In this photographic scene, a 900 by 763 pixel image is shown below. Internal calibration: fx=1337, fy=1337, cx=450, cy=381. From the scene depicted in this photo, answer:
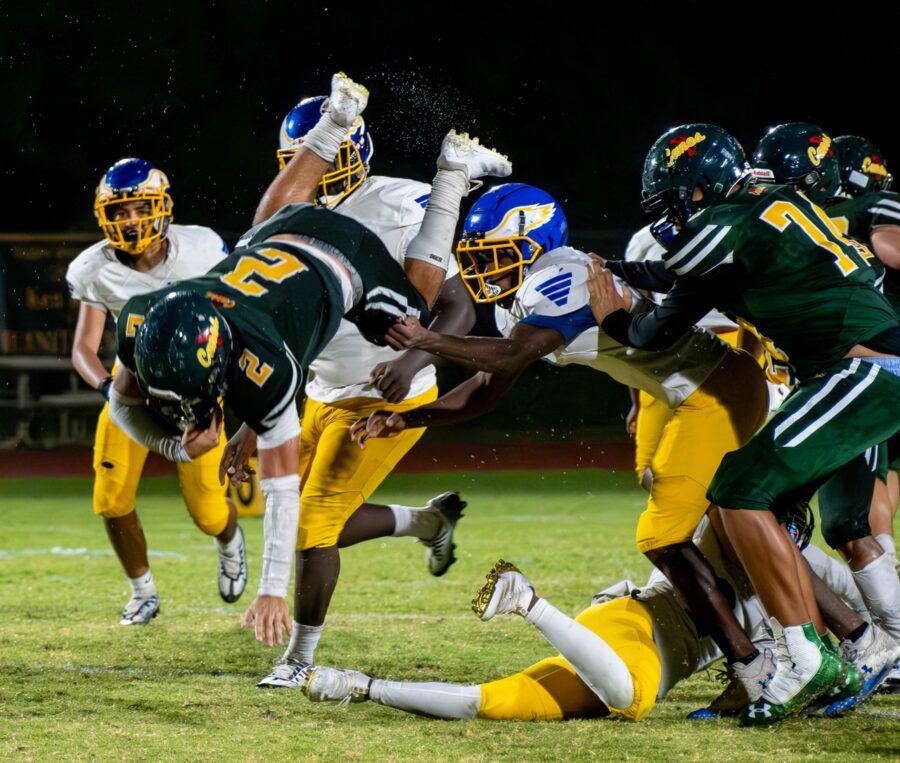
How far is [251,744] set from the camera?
120 inches

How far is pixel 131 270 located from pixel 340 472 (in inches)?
61.6

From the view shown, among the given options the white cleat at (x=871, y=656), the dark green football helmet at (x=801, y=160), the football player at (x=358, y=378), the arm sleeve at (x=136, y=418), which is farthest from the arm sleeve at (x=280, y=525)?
the dark green football helmet at (x=801, y=160)

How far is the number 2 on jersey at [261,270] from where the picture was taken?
131 inches

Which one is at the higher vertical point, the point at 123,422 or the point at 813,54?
the point at 813,54

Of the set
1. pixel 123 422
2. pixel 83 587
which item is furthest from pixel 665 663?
pixel 83 587

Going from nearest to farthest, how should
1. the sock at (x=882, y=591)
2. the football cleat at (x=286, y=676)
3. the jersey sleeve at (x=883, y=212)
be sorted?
the sock at (x=882, y=591) → the football cleat at (x=286, y=676) → the jersey sleeve at (x=883, y=212)

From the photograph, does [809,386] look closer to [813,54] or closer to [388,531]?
[388,531]

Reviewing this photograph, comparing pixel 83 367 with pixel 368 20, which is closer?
pixel 83 367

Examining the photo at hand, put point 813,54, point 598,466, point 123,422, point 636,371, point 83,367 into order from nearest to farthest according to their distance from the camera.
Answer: point 636,371 < point 123,422 < point 83,367 < point 598,466 < point 813,54

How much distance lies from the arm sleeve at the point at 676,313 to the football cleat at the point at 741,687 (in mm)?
824

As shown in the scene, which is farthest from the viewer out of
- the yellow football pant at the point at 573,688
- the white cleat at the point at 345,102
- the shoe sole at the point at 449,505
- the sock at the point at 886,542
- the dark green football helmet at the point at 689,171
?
the shoe sole at the point at 449,505

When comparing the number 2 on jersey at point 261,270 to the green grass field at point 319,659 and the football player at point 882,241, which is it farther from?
the football player at point 882,241

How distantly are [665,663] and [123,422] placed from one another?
1807 mm

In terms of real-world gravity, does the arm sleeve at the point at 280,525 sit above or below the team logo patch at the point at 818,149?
below
